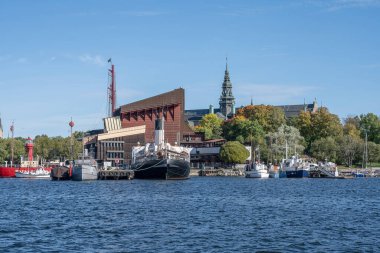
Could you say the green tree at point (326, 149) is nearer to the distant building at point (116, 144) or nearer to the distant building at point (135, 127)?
the distant building at point (135, 127)

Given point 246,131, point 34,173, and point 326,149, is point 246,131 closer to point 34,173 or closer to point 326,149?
point 326,149

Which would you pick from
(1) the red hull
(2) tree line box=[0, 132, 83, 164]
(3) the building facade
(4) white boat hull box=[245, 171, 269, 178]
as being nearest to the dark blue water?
(4) white boat hull box=[245, 171, 269, 178]

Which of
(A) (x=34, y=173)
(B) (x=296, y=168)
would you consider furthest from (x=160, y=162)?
(B) (x=296, y=168)

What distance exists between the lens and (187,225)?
1823 inches

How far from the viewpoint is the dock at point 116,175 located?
128m

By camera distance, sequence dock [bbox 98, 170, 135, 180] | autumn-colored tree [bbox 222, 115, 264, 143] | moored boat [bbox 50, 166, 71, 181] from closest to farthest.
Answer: dock [bbox 98, 170, 135, 180]
moored boat [bbox 50, 166, 71, 181]
autumn-colored tree [bbox 222, 115, 264, 143]

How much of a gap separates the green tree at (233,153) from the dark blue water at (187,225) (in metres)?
104

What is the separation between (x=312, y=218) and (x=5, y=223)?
77.1ft

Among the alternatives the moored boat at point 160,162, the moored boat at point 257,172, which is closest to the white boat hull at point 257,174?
the moored boat at point 257,172

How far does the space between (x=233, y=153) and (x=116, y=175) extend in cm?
5321

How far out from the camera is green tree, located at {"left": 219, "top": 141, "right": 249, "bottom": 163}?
575ft

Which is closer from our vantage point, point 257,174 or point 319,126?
point 257,174

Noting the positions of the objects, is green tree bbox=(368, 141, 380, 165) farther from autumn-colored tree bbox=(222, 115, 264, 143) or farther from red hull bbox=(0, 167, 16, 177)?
red hull bbox=(0, 167, 16, 177)

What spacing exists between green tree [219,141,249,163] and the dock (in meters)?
51.1
